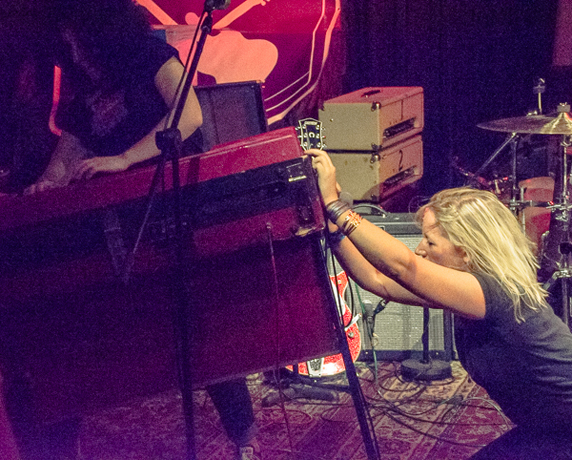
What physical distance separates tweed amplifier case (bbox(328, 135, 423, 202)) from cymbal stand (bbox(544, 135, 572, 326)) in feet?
4.09

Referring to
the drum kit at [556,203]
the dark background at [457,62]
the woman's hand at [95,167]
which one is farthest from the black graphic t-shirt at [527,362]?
the dark background at [457,62]

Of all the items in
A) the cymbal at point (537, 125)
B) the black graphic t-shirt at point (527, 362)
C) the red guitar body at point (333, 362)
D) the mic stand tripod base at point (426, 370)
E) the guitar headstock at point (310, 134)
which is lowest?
the mic stand tripod base at point (426, 370)

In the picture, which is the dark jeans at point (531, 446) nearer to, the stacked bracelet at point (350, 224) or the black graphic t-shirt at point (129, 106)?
the stacked bracelet at point (350, 224)

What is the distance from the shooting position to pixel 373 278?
2031 mm

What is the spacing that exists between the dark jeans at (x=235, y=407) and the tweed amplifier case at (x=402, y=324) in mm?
1295

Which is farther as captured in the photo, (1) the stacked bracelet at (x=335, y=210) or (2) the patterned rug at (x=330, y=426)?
(2) the patterned rug at (x=330, y=426)

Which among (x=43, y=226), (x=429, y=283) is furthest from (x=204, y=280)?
(x=429, y=283)

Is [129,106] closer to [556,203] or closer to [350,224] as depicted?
[350,224]

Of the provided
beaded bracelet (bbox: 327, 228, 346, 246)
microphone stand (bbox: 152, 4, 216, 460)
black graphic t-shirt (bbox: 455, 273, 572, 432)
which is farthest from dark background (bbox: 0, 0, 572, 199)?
microphone stand (bbox: 152, 4, 216, 460)

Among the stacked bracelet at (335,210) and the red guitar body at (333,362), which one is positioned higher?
the stacked bracelet at (335,210)

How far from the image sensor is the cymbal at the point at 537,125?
10.6ft

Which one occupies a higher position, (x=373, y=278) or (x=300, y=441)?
(x=373, y=278)

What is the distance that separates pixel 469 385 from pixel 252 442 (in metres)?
1.49

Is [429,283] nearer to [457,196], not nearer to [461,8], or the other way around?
[457,196]
